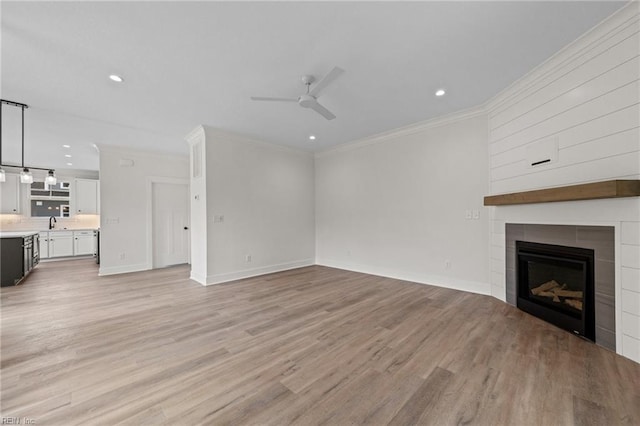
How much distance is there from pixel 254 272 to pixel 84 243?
628cm

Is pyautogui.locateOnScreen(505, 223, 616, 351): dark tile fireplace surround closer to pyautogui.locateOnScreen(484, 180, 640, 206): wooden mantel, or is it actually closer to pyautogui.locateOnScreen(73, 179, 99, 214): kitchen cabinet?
pyautogui.locateOnScreen(484, 180, 640, 206): wooden mantel

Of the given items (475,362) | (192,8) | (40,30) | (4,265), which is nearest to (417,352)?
(475,362)

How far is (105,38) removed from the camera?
7.22ft

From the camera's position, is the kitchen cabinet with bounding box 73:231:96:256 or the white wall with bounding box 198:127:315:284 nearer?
the white wall with bounding box 198:127:315:284

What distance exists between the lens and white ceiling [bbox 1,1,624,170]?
1.96 meters

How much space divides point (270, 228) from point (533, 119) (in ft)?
15.1

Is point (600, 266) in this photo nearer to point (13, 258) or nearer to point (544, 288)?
point (544, 288)

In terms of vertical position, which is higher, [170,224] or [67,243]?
[170,224]

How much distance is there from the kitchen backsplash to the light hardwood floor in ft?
17.6

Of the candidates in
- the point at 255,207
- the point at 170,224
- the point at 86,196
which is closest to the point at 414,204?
the point at 255,207

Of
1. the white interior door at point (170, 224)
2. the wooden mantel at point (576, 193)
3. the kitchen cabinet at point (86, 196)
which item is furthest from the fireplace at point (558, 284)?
the kitchen cabinet at point (86, 196)

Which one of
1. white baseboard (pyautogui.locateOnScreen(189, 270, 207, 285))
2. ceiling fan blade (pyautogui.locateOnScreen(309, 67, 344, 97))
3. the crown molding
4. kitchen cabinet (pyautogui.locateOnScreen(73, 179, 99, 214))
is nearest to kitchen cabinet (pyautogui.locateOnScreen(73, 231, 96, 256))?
kitchen cabinet (pyautogui.locateOnScreen(73, 179, 99, 214))

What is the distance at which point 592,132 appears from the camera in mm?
2318

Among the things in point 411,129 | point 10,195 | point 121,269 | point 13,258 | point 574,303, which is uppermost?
point 411,129
